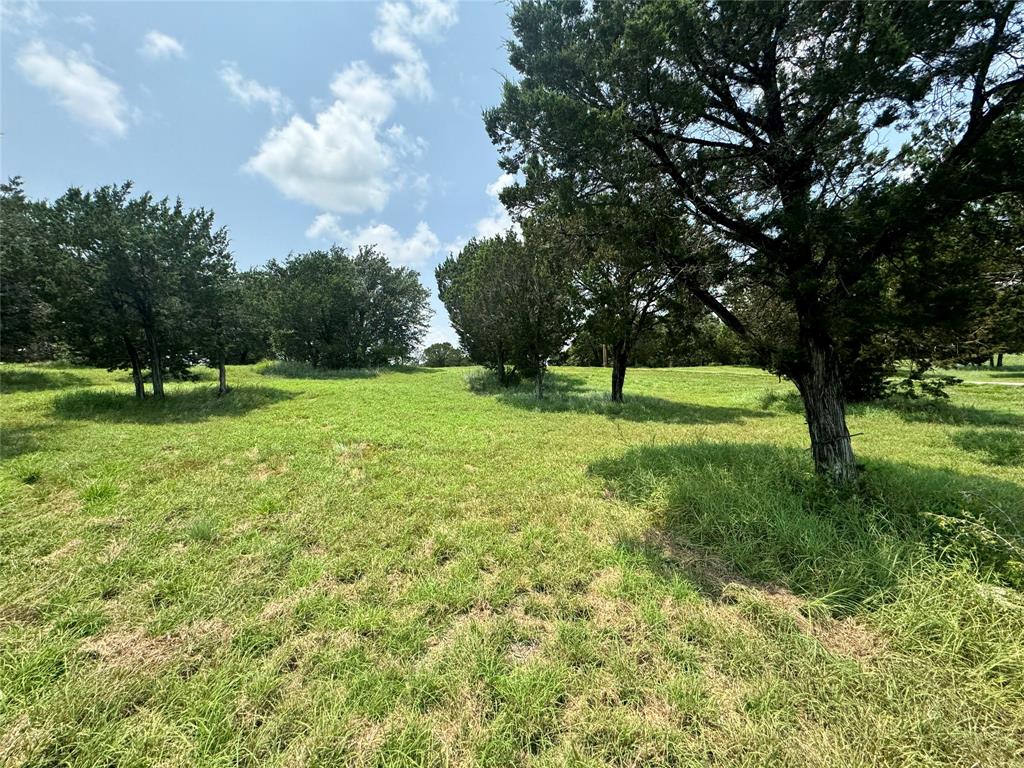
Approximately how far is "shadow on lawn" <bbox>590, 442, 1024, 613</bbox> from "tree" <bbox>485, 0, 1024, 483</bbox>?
71 centimetres

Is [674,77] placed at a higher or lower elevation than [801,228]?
higher

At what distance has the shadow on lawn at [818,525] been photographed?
10.7 feet

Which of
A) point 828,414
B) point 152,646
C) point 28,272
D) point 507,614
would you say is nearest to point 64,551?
point 152,646

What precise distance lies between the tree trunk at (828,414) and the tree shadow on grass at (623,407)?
20.7 feet

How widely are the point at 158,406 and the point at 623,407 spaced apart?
16.6 metres

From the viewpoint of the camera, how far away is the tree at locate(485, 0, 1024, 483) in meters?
3.60

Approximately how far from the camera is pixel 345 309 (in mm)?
30500

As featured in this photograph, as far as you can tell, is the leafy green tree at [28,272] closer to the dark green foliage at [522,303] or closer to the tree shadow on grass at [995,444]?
the dark green foliage at [522,303]

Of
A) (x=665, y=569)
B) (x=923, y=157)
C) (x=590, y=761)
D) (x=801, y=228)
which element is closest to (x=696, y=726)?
(x=590, y=761)

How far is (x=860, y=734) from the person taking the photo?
199 cm

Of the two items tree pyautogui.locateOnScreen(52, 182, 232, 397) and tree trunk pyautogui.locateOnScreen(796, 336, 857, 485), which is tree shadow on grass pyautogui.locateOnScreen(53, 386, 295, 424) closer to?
tree pyautogui.locateOnScreen(52, 182, 232, 397)

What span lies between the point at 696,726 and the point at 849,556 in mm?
2651

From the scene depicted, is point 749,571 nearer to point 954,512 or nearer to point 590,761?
point 590,761

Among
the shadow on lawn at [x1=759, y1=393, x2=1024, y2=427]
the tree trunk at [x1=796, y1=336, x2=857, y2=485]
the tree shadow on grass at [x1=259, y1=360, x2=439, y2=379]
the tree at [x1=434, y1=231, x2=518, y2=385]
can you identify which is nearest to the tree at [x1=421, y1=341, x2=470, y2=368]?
the tree shadow on grass at [x1=259, y1=360, x2=439, y2=379]
